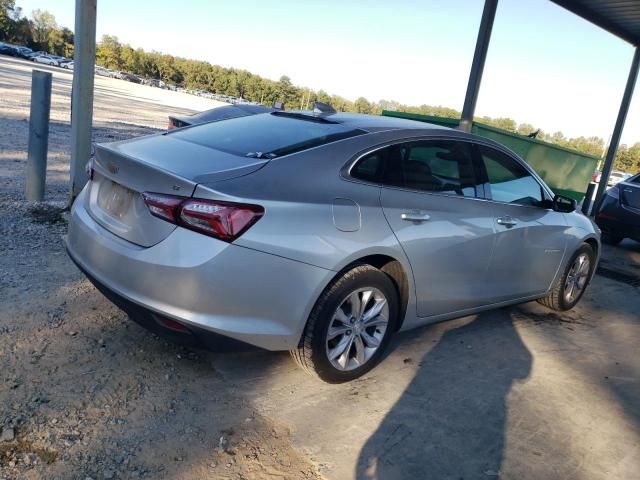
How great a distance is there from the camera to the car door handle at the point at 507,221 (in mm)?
4020

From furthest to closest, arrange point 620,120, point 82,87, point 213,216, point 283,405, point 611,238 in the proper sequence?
point 620,120, point 611,238, point 82,87, point 283,405, point 213,216

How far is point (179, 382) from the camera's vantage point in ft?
10.2

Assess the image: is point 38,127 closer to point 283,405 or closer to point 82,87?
point 82,87

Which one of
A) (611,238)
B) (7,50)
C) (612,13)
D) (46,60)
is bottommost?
(611,238)

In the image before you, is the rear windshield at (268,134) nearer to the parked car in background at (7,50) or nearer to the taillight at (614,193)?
the taillight at (614,193)

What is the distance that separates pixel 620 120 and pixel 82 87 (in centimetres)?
1246

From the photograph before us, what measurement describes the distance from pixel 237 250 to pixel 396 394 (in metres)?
1.41

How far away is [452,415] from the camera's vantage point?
3137 millimetres

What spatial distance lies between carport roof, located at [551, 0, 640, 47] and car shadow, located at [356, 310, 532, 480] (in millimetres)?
8075

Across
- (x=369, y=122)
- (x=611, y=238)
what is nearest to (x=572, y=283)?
(x=369, y=122)

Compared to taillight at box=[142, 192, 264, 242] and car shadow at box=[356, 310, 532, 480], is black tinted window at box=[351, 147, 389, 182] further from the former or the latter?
car shadow at box=[356, 310, 532, 480]

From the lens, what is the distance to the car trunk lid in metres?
2.72

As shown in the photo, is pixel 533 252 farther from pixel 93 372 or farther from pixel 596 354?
pixel 93 372

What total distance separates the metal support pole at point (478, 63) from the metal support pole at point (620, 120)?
5054 millimetres
